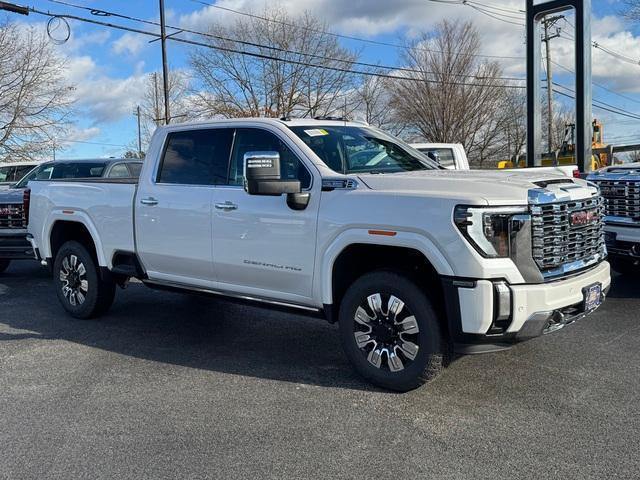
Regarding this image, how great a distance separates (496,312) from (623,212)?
3.90 meters

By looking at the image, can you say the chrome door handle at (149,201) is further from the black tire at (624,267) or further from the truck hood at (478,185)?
the black tire at (624,267)

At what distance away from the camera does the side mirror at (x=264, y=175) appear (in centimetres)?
457

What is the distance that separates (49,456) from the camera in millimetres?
3674

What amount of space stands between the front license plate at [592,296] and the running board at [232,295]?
194cm

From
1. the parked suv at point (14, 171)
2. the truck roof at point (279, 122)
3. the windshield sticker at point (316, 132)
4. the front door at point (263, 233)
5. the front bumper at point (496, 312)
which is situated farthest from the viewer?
the parked suv at point (14, 171)

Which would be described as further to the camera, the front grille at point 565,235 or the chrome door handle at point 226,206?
the chrome door handle at point 226,206

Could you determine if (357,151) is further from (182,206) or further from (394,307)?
(182,206)

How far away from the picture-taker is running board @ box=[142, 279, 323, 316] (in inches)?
196

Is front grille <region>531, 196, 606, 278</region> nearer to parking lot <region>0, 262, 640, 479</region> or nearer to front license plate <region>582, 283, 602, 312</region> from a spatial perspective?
front license plate <region>582, 283, 602, 312</region>

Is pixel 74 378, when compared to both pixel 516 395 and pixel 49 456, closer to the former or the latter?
pixel 49 456

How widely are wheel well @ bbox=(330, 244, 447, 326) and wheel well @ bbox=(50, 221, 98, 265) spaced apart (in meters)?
3.38

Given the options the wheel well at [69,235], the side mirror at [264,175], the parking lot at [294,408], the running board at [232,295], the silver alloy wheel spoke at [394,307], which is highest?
the side mirror at [264,175]

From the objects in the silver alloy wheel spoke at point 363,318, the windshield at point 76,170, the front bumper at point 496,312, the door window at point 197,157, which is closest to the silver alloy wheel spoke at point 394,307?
the silver alloy wheel spoke at point 363,318

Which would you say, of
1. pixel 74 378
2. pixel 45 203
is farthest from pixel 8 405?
pixel 45 203
